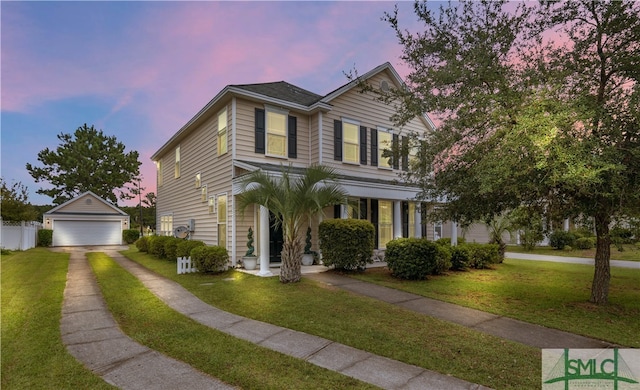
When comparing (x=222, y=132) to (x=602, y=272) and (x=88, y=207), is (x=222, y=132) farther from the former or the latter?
(x=88, y=207)

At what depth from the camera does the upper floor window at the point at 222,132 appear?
12.3 meters

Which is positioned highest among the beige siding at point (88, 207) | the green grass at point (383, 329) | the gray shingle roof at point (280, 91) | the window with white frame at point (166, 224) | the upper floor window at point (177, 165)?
the gray shingle roof at point (280, 91)

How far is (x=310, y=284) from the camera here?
8.91m

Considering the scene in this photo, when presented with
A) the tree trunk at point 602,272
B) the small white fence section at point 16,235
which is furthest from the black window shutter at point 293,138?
the small white fence section at point 16,235

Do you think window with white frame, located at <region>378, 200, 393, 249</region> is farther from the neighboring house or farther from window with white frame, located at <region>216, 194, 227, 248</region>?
window with white frame, located at <region>216, 194, 227, 248</region>

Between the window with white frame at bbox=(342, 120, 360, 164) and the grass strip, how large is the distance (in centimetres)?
921

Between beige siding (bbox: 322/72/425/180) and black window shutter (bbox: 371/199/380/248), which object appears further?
black window shutter (bbox: 371/199/380/248)

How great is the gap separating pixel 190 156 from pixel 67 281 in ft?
25.3

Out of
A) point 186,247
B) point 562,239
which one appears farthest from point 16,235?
point 562,239

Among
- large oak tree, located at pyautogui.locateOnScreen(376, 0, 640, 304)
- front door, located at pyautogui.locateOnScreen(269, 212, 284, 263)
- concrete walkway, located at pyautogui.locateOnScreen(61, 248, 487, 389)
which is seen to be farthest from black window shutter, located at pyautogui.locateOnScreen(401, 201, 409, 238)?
concrete walkway, located at pyautogui.locateOnScreen(61, 248, 487, 389)

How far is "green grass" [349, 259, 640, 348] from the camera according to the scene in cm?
573

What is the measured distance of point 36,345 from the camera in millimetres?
4648

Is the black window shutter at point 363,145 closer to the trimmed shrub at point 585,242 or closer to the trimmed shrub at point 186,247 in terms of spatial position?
the trimmed shrub at point 186,247

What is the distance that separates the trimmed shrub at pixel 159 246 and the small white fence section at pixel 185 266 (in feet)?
15.7
